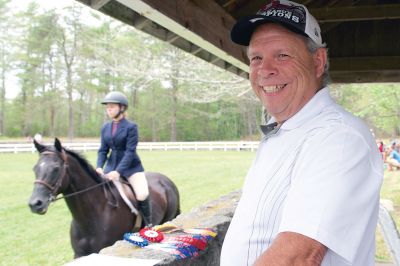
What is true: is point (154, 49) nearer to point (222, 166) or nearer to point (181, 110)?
point (222, 166)

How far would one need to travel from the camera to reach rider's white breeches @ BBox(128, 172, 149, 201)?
22.5 feet

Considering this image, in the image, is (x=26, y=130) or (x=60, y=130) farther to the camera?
(x=60, y=130)

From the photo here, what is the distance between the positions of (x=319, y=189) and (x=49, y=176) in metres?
5.48

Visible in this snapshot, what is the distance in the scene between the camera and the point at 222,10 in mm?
3609

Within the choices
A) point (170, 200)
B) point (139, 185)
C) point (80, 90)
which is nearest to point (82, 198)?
point (139, 185)

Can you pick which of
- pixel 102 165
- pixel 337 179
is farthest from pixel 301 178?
pixel 102 165

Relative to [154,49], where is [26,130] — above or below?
below

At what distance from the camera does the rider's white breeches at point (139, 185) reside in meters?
6.84

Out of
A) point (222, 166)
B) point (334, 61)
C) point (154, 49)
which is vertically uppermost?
point (154, 49)

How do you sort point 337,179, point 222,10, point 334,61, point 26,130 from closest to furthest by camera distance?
point 337,179 < point 222,10 < point 334,61 < point 26,130

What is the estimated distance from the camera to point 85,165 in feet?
21.1

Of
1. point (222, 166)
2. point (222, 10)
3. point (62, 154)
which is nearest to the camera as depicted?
point (222, 10)

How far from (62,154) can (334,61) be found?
3576 millimetres

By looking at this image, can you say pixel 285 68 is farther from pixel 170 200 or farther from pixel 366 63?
pixel 170 200
